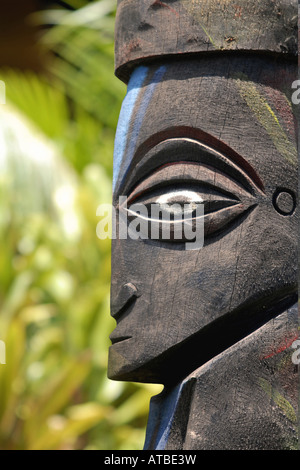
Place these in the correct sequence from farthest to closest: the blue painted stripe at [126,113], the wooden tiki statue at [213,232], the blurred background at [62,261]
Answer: the blurred background at [62,261], the blue painted stripe at [126,113], the wooden tiki statue at [213,232]

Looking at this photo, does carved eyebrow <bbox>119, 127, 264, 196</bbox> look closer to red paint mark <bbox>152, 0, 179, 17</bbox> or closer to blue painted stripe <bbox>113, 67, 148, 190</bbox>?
blue painted stripe <bbox>113, 67, 148, 190</bbox>

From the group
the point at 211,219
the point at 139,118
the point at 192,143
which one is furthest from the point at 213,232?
the point at 139,118

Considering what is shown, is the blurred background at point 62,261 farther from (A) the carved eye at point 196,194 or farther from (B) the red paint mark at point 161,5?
(A) the carved eye at point 196,194

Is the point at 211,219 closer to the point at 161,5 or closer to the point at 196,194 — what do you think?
the point at 196,194

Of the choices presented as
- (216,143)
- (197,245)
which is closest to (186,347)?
(197,245)

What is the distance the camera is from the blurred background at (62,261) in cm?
362

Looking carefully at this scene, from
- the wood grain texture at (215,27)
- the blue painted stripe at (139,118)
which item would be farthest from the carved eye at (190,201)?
the wood grain texture at (215,27)

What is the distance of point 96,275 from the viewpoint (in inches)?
192

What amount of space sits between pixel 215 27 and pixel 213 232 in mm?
486

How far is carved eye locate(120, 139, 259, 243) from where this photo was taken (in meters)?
1.53

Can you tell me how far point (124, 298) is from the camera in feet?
5.21
